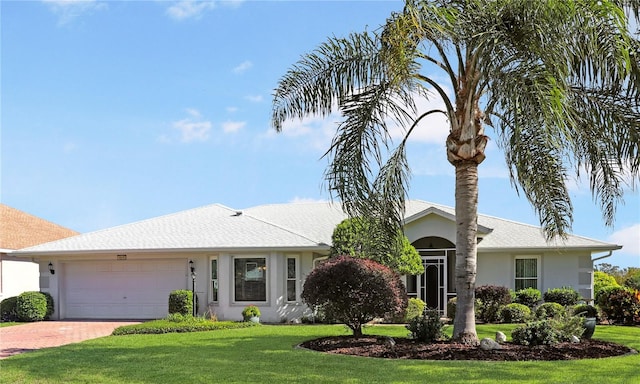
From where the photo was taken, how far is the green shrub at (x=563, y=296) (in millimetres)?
23344

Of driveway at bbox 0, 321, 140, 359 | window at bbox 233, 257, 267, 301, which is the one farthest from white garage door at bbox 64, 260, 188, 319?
window at bbox 233, 257, 267, 301

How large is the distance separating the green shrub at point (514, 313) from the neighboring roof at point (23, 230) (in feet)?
68.5

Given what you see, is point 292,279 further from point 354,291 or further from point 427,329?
point 427,329

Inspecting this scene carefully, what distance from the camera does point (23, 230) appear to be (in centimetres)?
3322

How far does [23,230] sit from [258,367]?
2579 centimetres

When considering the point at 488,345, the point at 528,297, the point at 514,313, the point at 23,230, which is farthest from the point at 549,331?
the point at 23,230

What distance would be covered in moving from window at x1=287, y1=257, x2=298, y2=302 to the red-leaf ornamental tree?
8457 millimetres

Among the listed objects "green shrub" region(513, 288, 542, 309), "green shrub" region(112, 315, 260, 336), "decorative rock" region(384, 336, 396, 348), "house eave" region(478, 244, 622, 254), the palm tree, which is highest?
the palm tree

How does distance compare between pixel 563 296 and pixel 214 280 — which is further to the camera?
pixel 214 280

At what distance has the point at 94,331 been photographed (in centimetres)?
1992

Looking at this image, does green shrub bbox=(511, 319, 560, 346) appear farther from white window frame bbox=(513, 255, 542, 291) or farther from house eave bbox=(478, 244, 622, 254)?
white window frame bbox=(513, 255, 542, 291)

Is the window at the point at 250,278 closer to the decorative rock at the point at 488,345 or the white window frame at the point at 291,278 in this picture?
the white window frame at the point at 291,278

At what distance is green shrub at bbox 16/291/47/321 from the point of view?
80.1ft

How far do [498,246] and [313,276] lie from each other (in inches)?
440
